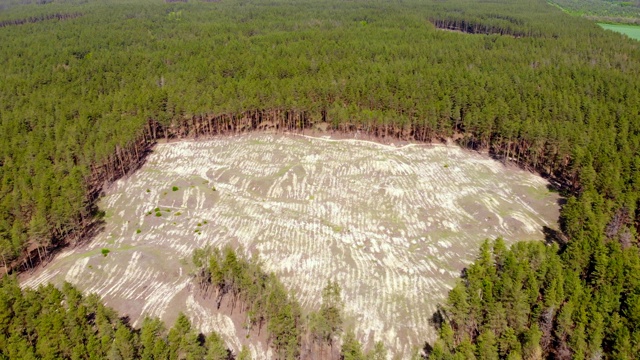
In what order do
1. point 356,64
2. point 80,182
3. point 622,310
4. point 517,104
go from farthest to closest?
1. point 356,64
2. point 517,104
3. point 80,182
4. point 622,310

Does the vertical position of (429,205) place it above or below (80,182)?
below

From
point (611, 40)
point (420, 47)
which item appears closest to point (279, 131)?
point (420, 47)

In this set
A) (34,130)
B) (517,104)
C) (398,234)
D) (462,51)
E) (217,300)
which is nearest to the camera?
(217,300)

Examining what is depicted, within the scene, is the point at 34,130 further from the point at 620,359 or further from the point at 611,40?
the point at 611,40

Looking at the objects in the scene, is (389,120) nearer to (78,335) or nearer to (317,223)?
(317,223)

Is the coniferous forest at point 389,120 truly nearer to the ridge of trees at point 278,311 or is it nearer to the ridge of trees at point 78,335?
the ridge of trees at point 78,335

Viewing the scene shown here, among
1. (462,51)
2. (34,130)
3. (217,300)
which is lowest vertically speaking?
(217,300)
